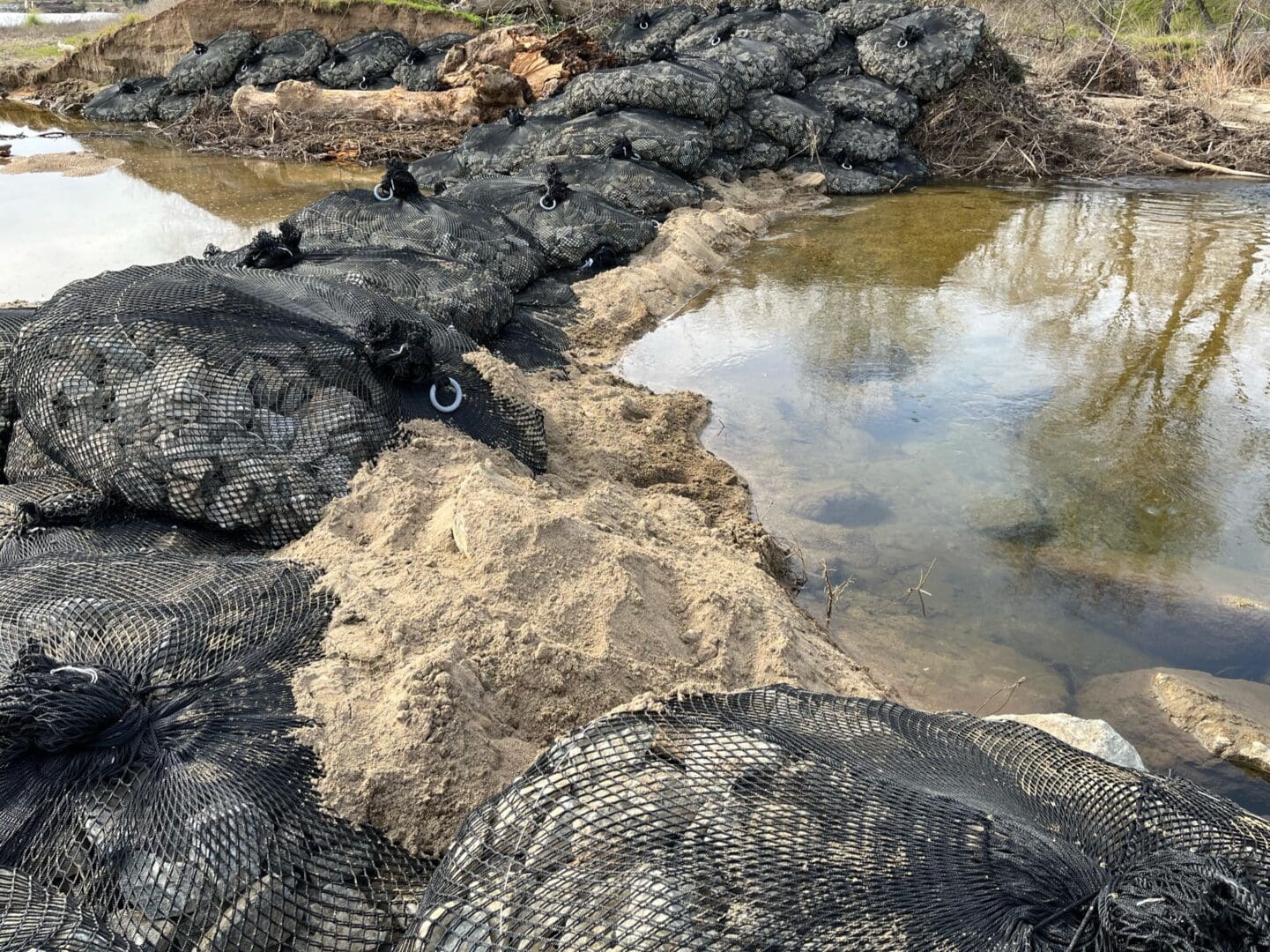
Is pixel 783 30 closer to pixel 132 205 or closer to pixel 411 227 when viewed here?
pixel 411 227

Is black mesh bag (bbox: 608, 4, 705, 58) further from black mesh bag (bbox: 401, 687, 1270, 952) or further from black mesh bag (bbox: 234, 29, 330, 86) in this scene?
black mesh bag (bbox: 401, 687, 1270, 952)

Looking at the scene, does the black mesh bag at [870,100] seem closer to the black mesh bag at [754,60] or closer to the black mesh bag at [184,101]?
the black mesh bag at [754,60]

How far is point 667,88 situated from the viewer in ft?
25.2

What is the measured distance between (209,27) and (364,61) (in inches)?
142

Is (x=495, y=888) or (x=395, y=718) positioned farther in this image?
(x=395, y=718)

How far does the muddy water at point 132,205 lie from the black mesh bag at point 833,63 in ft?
15.5

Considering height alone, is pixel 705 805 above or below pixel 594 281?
above

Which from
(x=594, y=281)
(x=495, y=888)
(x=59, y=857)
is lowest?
(x=594, y=281)

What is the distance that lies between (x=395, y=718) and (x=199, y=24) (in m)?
15.4

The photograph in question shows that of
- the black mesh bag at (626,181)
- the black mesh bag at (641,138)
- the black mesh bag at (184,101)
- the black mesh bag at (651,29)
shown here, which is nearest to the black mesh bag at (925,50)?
the black mesh bag at (651,29)

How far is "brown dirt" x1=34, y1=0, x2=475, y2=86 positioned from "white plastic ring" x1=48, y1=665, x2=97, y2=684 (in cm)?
1328

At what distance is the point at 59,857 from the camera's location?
1.59 m

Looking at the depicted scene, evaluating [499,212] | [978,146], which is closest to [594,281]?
[499,212]

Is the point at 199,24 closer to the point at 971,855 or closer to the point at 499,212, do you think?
the point at 499,212
